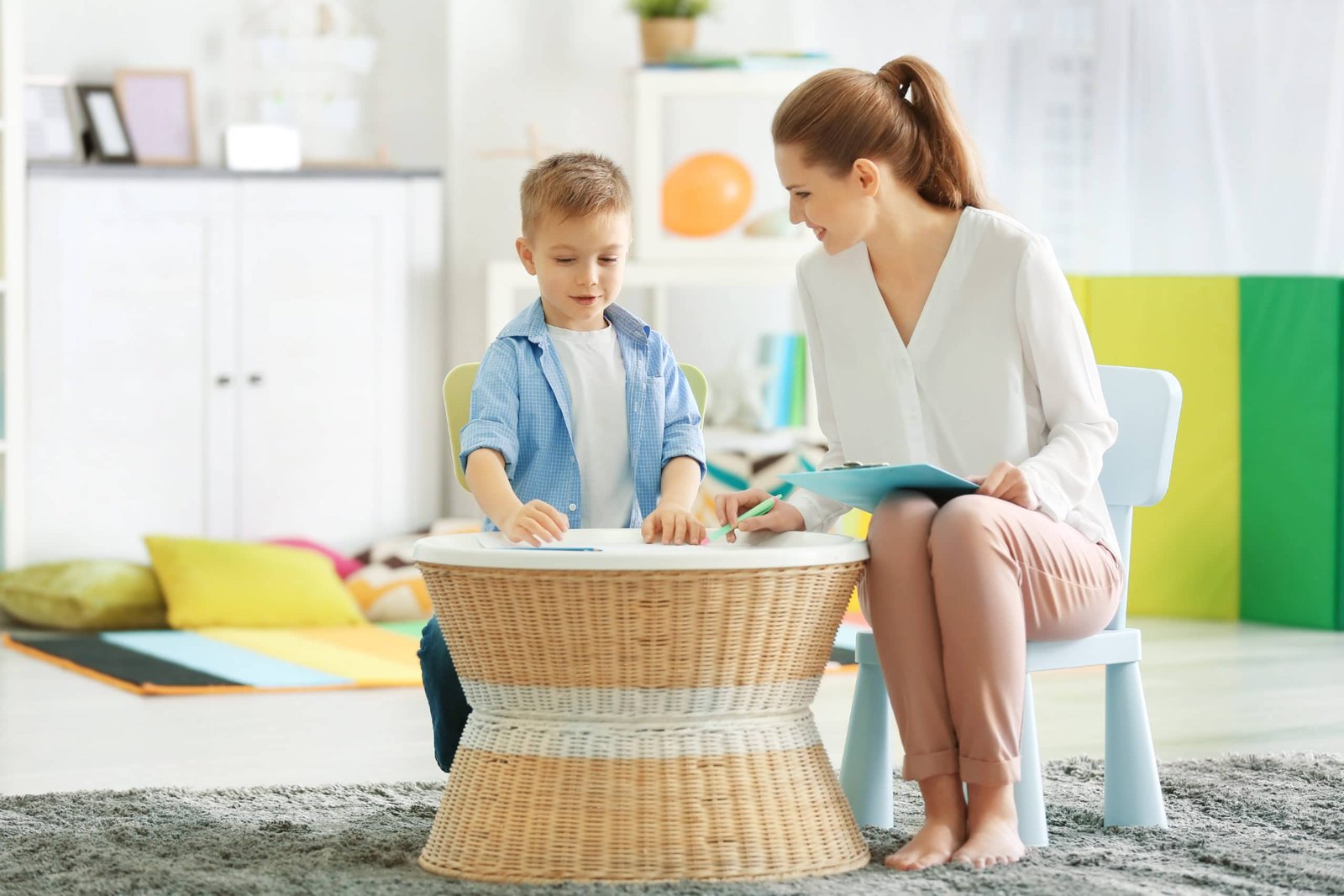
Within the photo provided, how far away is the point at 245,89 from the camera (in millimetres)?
5363

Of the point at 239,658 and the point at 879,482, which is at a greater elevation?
the point at 879,482

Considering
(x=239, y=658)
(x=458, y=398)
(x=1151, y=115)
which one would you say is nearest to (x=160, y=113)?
(x=239, y=658)

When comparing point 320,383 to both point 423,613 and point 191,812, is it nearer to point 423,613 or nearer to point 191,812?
point 423,613

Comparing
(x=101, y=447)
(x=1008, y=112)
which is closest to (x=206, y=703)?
(x=101, y=447)

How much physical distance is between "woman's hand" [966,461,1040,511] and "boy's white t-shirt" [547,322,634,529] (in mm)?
476

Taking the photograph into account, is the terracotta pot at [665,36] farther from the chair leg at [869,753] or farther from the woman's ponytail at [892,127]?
the chair leg at [869,753]

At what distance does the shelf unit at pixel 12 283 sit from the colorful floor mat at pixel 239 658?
1.48ft

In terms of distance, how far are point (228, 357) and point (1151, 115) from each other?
264 cm

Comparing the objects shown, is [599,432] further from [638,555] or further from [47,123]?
[47,123]

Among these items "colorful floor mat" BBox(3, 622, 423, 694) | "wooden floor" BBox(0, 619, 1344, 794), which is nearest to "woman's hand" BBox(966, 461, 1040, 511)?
"wooden floor" BBox(0, 619, 1344, 794)

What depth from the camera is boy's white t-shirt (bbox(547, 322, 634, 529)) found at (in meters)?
2.24

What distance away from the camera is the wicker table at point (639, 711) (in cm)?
184

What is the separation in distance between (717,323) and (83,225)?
5.70ft

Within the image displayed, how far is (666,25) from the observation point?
497 centimetres
